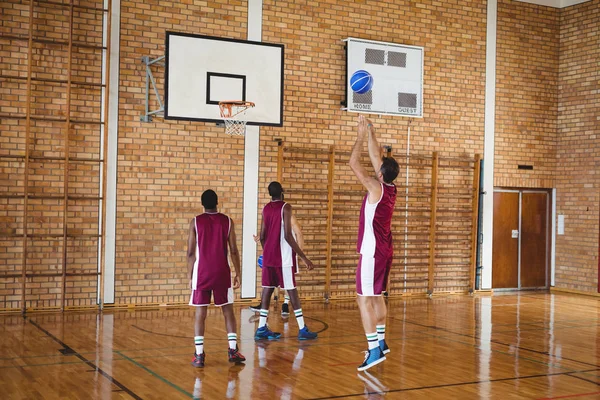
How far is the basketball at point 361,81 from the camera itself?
40.6 feet

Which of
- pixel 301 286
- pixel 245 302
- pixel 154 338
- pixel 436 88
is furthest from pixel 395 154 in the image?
pixel 154 338

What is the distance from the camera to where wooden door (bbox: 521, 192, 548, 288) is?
15039 millimetres

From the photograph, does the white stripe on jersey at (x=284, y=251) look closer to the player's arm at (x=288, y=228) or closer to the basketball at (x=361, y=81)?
the player's arm at (x=288, y=228)

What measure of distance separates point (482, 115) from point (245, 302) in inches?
246

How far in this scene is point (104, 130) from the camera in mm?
10969

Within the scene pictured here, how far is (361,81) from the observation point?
12445mm

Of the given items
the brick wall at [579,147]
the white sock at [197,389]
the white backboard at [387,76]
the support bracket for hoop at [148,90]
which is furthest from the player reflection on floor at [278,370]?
the brick wall at [579,147]

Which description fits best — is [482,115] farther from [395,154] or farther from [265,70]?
[265,70]

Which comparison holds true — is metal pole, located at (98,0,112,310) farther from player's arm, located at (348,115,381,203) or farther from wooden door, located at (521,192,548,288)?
wooden door, located at (521,192,548,288)

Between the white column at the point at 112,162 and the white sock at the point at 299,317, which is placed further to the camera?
the white column at the point at 112,162

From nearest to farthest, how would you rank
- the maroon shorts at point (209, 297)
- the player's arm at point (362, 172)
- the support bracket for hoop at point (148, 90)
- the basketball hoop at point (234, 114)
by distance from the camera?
the player's arm at point (362, 172) < the maroon shorts at point (209, 297) < the basketball hoop at point (234, 114) < the support bracket for hoop at point (148, 90)

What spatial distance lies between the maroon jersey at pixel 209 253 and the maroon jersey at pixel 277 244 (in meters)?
1.60

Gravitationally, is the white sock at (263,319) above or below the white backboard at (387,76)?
below

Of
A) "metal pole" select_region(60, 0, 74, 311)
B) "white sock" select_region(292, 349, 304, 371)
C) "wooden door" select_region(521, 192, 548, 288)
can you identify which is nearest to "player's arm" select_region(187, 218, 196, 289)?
"white sock" select_region(292, 349, 304, 371)
